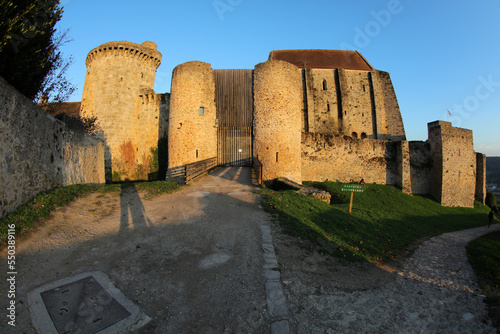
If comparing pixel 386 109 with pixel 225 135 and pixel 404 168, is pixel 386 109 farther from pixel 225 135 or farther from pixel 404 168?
pixel 225 135

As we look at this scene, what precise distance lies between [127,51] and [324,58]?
75.1 feet

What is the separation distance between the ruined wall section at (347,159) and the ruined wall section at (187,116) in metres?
8.39

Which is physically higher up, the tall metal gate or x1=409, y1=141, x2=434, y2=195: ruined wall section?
the tall metal gate

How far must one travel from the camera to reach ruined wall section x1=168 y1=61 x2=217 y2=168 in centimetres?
1612

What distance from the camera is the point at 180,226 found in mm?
6062

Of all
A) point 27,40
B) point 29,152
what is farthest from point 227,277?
point 27,40

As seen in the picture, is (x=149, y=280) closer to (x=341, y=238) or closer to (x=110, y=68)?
(x=341, y=238)

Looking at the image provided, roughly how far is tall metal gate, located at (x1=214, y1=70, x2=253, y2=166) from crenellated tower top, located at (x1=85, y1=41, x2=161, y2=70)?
6846 millimetres

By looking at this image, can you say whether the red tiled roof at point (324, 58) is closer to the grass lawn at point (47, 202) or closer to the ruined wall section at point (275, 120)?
Result: the ruined wall section at point (275, 120)

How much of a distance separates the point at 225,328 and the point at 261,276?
118 cm

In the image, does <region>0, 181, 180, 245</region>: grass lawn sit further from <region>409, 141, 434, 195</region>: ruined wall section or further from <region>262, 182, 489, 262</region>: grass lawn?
<region>409, 141, 434, 195</region>: ruined wall section

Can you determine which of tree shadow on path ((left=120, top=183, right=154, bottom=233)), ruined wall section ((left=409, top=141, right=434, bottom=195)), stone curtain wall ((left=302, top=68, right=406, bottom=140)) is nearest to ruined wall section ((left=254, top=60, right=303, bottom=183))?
tree shadow on path ((left=120, top=183, right=154, bottom=233))

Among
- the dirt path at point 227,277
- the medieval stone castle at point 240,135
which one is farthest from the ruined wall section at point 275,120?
the dirt path at point 227,277

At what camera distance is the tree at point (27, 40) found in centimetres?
530
